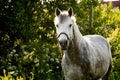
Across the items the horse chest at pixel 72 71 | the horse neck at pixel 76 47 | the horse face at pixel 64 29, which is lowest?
the horse chest at pixel 72 71

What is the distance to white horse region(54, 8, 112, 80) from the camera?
20.7 feet

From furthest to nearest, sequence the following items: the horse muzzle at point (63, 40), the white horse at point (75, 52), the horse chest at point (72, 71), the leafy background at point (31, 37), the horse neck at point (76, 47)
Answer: the leafy background at point (31, 37) → the horse chest at point (72, 71) → the horse neck at point (76, 47) → the white horse at point (75, 52) → the horse muzzle at point (63, 40)

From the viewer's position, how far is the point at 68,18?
6512 millimetres

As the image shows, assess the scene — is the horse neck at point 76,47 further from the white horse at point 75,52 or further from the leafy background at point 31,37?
the leafy background at point 31,37

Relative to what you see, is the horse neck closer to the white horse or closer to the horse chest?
the white horse

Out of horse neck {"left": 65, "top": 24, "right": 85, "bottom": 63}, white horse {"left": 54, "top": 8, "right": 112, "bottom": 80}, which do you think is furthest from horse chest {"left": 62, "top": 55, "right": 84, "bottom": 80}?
horse neck {"left": 65, "top": 24, "right": 85, "bottom": 63}

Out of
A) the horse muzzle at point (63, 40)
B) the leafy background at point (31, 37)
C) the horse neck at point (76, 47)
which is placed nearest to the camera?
the horse muzzle at point (63, 40)

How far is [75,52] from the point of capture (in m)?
6.97

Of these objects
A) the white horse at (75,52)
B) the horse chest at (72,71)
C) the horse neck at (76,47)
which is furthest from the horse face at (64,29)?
the horse chest at (72,71)

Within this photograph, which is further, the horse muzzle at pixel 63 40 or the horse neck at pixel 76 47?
the horse neck at pixel 76 47

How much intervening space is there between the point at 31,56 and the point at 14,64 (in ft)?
1.43

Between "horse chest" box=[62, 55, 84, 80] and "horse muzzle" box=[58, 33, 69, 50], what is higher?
"horse muzzle" box=[58, 33, 69, 50]

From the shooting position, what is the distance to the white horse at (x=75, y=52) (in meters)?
6.32

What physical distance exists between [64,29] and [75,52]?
2.72 feet
